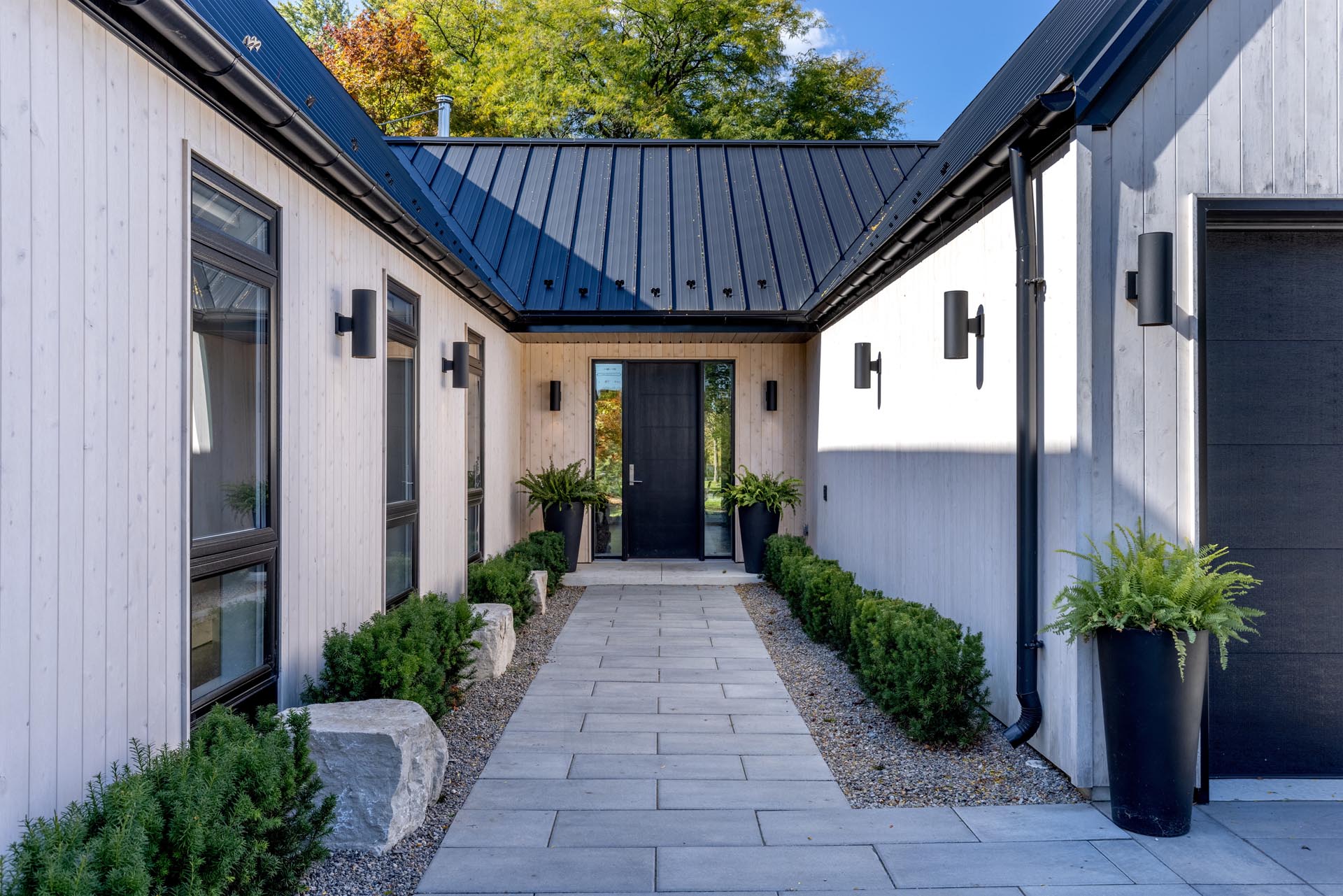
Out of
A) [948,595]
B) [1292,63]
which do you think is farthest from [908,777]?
[1292,63]

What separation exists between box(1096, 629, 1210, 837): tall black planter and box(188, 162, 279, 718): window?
Answer: 10.1 ft

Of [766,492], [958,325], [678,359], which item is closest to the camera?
[958,325]

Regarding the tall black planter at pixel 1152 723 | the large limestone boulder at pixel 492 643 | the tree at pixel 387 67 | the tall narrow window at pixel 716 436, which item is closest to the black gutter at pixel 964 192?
the tall black planter at pixel 1152 723

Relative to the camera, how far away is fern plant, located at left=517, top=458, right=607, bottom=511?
31.6 feet

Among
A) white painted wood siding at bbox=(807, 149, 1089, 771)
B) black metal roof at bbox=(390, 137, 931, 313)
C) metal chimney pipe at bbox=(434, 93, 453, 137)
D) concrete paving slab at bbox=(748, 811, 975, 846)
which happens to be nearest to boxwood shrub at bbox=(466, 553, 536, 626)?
white painted wood siding at bbox=(807, 149, 1089, 771)

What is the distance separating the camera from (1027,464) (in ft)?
12.4

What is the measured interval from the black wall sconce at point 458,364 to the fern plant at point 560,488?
2.82 metres

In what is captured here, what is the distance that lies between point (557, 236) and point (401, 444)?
5357 mm

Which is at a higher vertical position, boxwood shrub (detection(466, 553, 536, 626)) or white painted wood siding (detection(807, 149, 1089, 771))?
white painted wood siding (detection(807, 149, 1089, 771))

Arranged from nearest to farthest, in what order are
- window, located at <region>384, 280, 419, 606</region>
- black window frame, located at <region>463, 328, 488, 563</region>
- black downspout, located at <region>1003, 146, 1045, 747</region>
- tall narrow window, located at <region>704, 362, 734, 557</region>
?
1. black downspout, located at <region>1003, 146, 1045, 747</region>
2. window, located at <region>384, 280, 419, 606</region>
3. black window frame, located at <region>463, 328, 488, 563</region>
4. tall narrow window, located at <region>704, 362, 734, 557</region>

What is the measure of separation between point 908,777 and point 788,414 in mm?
6568

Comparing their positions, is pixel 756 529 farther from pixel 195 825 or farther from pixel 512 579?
pixel 195 825

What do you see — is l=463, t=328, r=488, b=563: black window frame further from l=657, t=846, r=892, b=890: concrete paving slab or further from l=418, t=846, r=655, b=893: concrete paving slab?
l=657, t=846, r=892, b=890: concrete paving slab

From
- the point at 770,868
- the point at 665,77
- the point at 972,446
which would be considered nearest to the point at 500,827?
the point at 770,868
